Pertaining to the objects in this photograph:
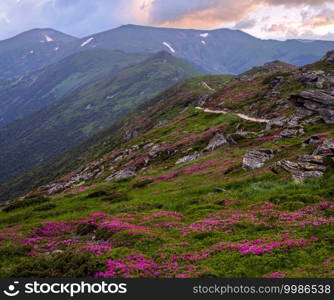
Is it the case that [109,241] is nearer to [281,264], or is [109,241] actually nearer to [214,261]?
[214,261]

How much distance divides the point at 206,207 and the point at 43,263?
15.6 m

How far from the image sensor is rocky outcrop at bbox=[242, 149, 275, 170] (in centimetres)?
3966

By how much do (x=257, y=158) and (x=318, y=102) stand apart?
96.4 feet

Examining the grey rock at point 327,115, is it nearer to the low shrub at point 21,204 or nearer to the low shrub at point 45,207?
the low shrub at point 45,207

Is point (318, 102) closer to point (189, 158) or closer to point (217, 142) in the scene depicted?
point (217, 142)

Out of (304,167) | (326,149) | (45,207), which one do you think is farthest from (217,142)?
(45,207)

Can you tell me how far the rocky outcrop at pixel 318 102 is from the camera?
2186 inches

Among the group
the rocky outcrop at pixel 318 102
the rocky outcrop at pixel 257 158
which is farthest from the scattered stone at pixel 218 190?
the rocky outcrop at pixel 318 102

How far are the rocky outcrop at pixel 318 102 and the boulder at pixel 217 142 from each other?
17.8 metres

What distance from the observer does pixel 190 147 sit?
227 ft

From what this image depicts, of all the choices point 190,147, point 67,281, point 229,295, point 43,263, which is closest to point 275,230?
point 229,295

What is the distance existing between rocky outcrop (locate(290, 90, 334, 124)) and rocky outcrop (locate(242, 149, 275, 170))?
697 inches

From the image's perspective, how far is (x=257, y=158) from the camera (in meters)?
41.5


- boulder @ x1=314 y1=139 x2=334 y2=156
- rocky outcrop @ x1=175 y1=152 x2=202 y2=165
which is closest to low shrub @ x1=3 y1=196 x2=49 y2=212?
rocky outcrop @ x1=175 y1=152 x2=202 y2=165
